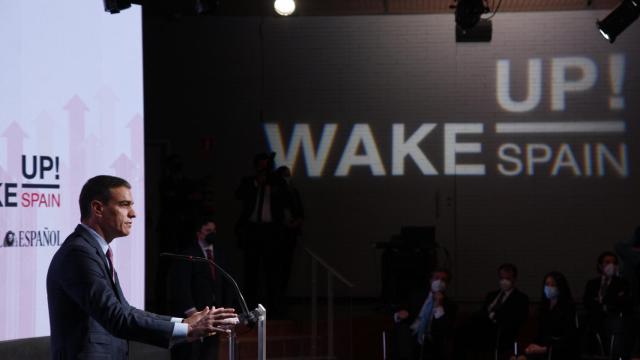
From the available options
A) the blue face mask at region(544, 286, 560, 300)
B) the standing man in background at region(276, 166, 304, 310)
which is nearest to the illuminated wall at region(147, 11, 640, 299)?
the standing man in background at region(276, 166, 304, 310)

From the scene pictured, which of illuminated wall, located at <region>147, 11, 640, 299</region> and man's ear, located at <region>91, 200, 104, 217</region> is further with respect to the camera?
illuminated wall, located at <region>147, 11, 640, 299</region>

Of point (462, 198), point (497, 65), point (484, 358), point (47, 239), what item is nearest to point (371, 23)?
point (497, 65)

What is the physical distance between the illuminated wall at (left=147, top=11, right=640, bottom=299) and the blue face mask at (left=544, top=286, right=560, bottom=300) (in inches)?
110

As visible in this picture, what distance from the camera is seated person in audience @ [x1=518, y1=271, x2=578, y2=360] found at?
27.9 feet

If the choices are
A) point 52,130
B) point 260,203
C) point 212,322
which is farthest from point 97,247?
point 260,203

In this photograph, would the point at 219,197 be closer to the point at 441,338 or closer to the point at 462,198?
the point at 462,198

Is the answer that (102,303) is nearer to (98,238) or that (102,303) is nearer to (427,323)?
(98,238)

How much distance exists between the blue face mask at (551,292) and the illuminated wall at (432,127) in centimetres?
279

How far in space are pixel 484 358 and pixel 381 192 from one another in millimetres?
2921

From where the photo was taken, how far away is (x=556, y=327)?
337 inches

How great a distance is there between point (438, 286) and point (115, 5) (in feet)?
14.3

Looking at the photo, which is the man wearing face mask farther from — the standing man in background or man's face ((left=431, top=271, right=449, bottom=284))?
man's face ((left=431, top=271, right=449, bottom=284))

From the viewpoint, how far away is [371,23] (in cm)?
1198

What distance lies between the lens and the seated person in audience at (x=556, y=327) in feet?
27.9
